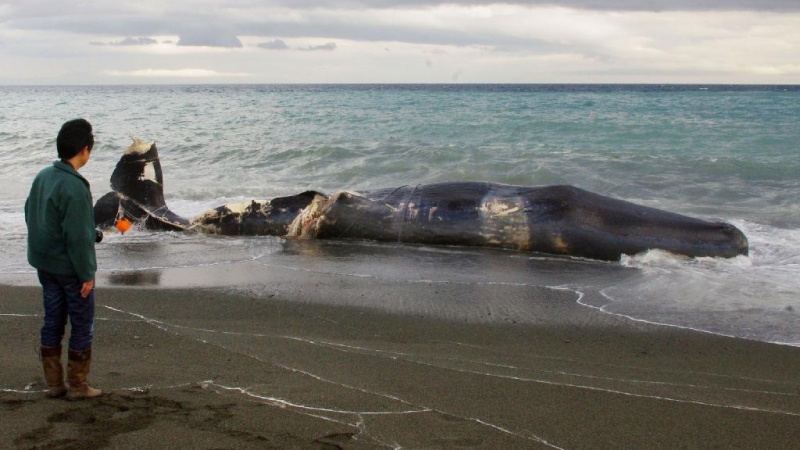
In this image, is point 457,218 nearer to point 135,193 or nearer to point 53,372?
point 135,193

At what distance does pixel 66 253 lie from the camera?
3775mm

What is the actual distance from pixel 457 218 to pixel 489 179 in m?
7.33

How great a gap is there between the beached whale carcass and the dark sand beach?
2.07 meters

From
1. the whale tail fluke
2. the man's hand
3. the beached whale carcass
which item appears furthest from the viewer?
the whale tail fluke

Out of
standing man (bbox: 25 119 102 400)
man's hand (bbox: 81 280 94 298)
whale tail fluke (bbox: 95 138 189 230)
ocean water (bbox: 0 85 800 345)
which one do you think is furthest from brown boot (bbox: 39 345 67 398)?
whale tail fluke (bbox: 95 138 189 230)

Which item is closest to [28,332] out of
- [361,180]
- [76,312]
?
Result: [76,312]

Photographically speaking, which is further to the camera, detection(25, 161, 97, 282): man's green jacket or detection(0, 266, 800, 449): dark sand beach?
detection(25, 161, 97, 282): man's green jacket

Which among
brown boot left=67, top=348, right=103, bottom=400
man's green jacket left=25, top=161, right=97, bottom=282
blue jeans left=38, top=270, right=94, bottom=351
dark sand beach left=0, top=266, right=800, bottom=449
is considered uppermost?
man's green jacket left=25, top=161, right=97, bottom=282

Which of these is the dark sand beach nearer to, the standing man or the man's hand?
the standing man

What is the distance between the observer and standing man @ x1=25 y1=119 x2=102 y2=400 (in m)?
3.71

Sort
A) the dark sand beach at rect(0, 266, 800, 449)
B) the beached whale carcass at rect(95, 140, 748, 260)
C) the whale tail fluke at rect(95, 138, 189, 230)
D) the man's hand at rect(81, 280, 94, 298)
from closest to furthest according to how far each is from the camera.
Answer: the dark sand beach at rect(0, 266, 800, 449), the man's hand at rect(81, 280, 94, 298), the beached whale carcass at rect(95, 140, 748, 260), the whale tail fluke at rect(95, 138, 189, 230)

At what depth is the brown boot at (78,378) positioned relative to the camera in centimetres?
369

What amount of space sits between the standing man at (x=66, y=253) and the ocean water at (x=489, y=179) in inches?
104

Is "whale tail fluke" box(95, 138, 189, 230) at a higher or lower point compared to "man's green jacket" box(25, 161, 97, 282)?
lower
